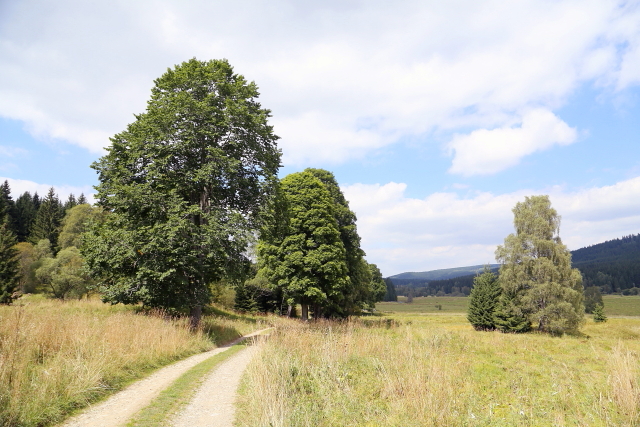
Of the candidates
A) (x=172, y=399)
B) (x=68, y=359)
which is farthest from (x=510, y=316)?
(x=68, y=359)

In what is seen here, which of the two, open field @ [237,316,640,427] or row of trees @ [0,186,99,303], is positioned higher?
row of trees @ [0,186,99,303]

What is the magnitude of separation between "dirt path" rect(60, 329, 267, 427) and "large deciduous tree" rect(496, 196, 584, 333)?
36014mm

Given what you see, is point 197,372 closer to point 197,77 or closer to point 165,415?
point 165,415

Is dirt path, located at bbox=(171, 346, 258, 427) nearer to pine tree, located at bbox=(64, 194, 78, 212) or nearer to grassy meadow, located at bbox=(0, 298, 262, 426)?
grassy meadow, located at bbox=(0, 298, 262, 426)

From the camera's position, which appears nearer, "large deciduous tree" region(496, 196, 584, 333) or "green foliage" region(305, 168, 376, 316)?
"green foliage" region(305, 168, 376, 316)

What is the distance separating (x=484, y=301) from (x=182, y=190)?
113 ft

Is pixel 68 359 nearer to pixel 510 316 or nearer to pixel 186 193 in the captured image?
pixel 186 193

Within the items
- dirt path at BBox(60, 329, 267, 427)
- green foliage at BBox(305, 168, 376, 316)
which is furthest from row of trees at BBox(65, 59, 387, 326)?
green foliage at BBox(305, 168, 376, 316)

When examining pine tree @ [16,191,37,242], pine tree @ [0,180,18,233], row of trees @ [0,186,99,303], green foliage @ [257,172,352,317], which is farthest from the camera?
pine tree @ [16,191,37,242]

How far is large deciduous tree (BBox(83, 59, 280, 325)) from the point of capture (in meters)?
15.8

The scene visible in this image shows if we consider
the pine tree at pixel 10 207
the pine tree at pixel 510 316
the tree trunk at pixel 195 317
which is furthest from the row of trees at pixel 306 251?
the pine tree at pixel 10 207

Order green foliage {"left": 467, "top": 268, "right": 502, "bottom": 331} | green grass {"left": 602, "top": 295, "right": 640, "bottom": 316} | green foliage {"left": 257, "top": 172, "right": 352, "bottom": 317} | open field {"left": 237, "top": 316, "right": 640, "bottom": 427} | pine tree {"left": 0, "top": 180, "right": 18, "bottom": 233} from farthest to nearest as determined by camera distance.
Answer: green grass {"left": 602, "top": 295, "right": 640, "bottom": 316} → pine tree {"left": 0, "top": 180, "right": 18, "bottom": 233} → green foliage {"left": 467, "top": 268, "right": 502, "bottom": 331} → green foliage {"left": 257, "top": 172, "right": 352, "bottom": 317} → open field {"left": 237, "top": 316, "right": 640, "bottom": 427}

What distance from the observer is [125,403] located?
23.8ft

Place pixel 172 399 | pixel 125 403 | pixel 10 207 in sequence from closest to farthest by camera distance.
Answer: pixel 125 403 < pixel 172 399 < pixel 10 207
